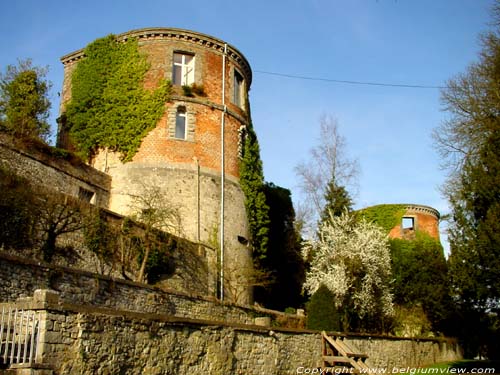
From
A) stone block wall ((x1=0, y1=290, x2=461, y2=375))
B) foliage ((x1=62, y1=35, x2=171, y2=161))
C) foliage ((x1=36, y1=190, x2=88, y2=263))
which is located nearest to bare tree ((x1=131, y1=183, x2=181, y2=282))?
foliage ((x1=62, y1=35, x2=171, y2=161))

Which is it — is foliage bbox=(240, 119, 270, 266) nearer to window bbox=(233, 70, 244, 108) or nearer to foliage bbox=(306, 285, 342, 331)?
window bbox=(233, 70, 244, 108)

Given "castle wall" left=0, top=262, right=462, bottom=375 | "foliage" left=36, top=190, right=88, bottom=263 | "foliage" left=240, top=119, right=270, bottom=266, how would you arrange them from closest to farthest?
"castle wall" left=0, top=262, right=462, bottom=375 < "foliage" left=36, top=190, right=88, bottom=263 < "foliage" left=240, top=119, right=270, bottom=266

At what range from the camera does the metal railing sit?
855 cm

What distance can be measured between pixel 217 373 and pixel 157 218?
28.5 feet

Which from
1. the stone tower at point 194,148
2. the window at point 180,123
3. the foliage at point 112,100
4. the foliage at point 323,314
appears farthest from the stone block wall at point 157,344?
the foliage at point 112,100

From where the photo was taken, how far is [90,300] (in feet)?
43.9

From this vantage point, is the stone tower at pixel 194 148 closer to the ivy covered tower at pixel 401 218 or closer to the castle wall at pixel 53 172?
the castle wall at pixel 53 172

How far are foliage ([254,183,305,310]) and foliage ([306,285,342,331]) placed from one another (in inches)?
292

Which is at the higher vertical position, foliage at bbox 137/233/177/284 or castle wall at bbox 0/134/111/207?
castle wall at bbox 0/134/111/207

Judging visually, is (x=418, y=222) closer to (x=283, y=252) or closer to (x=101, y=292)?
(x=283, y=252)

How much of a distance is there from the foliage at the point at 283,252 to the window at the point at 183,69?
26.0ft

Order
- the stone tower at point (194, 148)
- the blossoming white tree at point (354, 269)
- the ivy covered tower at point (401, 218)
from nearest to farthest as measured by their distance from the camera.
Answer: the stone tower at point (194, 148), the blossoming white tree at point (354, 269), the ivy covered tower at point (401, 218)

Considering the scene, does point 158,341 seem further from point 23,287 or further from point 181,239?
point 181,239

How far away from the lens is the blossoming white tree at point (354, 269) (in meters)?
26.3
